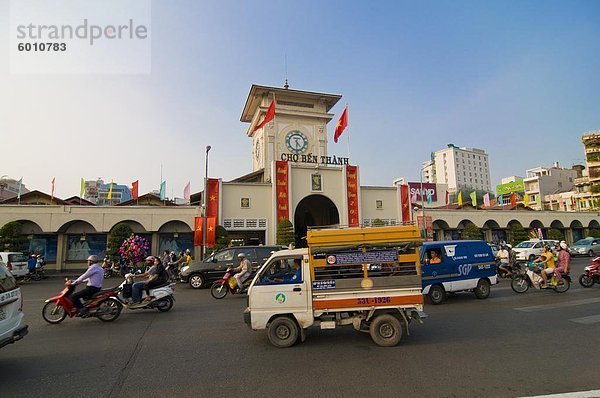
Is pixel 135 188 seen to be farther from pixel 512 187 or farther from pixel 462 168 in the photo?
pixel 462 168

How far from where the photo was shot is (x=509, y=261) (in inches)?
637

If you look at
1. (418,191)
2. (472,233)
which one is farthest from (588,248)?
(418,191)

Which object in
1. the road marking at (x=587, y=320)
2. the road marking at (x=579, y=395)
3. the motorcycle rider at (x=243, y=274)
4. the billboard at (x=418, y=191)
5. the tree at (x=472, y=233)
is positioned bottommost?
the road marking at (x=587, y=320)

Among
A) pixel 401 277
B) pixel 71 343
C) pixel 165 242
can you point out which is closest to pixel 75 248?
pixel 165 242

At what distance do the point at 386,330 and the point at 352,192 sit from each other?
25320 mm

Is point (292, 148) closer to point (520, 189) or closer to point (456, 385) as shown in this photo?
point (456, 385)

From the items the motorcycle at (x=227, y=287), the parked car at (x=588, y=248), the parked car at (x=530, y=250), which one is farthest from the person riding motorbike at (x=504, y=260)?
the parked car at (x=588, y=248)

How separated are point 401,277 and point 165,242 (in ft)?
83.7

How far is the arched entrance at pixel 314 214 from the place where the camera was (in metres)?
33.6

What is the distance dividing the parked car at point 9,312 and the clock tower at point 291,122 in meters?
31.2

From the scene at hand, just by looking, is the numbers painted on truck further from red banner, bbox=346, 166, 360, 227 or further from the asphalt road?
red banner, bbox=346, 166, 360, 227

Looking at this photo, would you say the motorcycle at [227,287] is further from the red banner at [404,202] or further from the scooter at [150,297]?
the red banner at [404,202]

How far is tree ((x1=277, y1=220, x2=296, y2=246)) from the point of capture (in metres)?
27.2

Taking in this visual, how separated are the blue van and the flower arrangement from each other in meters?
19.0
